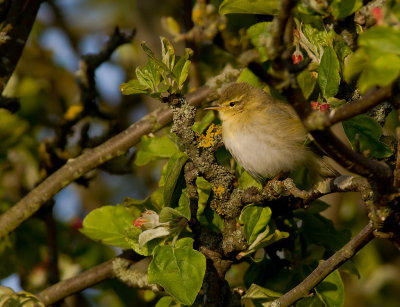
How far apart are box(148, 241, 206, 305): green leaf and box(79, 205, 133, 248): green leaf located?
51 centimetres

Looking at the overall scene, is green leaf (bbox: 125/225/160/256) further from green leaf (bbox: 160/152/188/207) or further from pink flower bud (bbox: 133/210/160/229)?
green leaf (bbox: 160/152/188/207)

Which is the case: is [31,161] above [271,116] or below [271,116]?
below

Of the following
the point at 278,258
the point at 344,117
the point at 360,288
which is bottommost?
the point at 360,288

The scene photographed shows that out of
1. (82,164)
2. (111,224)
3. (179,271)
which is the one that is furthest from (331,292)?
(82,164)

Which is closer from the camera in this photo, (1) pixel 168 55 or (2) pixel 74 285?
(1) pixel 168 55

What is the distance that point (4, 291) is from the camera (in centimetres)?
290

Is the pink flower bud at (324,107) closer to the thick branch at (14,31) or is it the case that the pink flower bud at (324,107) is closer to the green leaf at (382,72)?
the green leaf at (382,72)

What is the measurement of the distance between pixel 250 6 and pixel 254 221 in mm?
937

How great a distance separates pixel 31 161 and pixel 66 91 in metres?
1.56

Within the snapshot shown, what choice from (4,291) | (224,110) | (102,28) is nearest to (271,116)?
(224,110)

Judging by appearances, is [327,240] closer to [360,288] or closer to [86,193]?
[360,288]

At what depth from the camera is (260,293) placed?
2.68 meters

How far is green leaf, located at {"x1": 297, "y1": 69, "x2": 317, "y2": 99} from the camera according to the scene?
8.93 ft

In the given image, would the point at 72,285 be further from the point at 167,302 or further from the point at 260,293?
the point at 260,293
